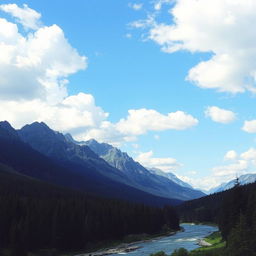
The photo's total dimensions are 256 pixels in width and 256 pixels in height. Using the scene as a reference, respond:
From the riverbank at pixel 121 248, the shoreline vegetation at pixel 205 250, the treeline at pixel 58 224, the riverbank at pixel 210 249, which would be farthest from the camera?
the riverbank at pixel 121 248

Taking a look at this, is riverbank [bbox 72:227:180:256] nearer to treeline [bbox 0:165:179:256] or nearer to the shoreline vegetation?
treeline [bbox 0:165:179:256]

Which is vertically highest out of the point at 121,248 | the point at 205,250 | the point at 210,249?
the point at 205,250

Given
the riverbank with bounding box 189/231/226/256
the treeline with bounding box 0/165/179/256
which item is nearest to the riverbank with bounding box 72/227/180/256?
the treeline with bounding box 0/165/179/256

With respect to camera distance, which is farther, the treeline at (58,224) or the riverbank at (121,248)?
the riverbank at (121,248)

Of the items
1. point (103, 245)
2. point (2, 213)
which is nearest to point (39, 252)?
point (2, 213)

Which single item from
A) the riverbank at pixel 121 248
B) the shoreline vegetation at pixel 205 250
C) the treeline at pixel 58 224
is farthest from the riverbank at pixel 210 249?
the treeline at pixel 58 224

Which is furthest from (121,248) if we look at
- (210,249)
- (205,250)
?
(205,250)

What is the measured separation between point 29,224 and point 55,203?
27.3 m

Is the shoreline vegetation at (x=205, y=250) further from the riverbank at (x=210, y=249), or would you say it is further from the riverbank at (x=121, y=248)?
the riverbank at (x=121, y=248)

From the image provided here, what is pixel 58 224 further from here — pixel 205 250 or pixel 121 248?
pixel 205 250

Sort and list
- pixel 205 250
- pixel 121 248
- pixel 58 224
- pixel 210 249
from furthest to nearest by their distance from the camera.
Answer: pixel 58 224 < pixel 121 248 < pixel 210 249 < pixel 205 250

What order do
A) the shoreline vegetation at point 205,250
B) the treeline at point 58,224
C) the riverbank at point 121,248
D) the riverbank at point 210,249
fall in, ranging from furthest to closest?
the riverbank at point 121,248
the treeline at point 58,224
the riverbank at point 210,249
the shoreline vegetation at point 205,250

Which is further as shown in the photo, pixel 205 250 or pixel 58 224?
pixel 58 224

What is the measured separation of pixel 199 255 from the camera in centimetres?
7088
